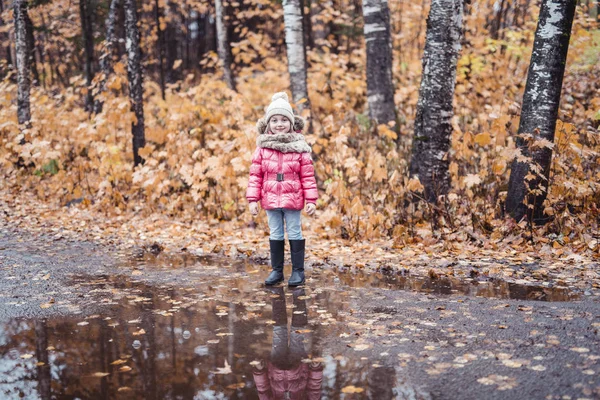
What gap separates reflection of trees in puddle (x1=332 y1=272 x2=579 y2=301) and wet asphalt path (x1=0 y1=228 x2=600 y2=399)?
13 centimetres

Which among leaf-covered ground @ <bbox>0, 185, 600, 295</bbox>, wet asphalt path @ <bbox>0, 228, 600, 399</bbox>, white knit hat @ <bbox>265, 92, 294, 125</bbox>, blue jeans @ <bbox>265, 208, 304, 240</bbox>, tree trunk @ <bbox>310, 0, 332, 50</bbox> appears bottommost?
leaf-covered ground @ <bbox>0, 185, 600, 295</bbox>

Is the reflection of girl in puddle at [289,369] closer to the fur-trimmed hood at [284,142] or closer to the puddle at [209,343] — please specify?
the puddle at [209,343]

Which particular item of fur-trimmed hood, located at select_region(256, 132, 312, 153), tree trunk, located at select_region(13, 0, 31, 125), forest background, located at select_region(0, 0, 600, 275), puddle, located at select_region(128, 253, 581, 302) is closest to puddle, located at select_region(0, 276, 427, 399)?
puddle, located at select_region(128, 253, 581, 302)

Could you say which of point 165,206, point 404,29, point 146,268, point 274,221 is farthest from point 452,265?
point 404,29

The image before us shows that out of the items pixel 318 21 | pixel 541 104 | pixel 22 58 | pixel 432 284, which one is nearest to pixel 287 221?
pixel 432 284

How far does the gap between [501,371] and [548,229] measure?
14.1 feet

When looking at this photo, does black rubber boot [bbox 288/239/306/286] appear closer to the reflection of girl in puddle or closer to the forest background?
the reflection of girl in puddle

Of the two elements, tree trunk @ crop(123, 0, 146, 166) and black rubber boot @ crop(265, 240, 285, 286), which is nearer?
black rubber boot @ crop(265, 240, 285, 286)

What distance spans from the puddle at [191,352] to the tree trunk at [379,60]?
7273 millimetres

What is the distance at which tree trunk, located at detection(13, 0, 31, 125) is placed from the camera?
13.8 m

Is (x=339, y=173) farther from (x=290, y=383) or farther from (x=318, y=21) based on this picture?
(x=318, y=21)

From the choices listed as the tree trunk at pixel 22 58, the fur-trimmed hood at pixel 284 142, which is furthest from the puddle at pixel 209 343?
the tree trunk at pixel 22 58

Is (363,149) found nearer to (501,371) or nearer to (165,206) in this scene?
(165,206)

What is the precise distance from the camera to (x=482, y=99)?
13.8m
